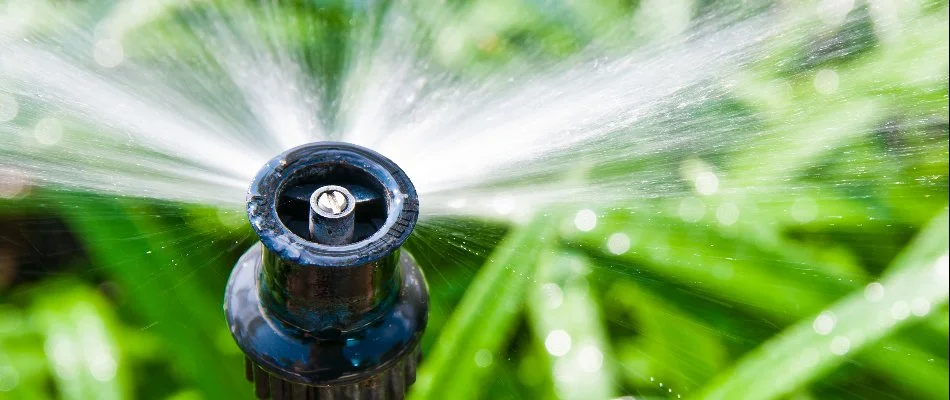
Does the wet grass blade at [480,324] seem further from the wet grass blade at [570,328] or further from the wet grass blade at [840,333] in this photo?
the wet grass blade at [840,333]

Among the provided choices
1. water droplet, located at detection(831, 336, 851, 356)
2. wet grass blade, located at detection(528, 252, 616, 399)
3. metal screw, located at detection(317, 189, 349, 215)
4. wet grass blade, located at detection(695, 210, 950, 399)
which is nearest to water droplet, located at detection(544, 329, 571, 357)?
wet grass blade, located at detection(528, 252, 616, 399)

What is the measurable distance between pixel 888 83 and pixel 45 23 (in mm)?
1281

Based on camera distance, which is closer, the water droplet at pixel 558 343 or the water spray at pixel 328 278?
the water spray at pixel 328 278

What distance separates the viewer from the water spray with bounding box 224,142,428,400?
1.83 ft

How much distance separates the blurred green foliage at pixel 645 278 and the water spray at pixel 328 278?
0.26 m

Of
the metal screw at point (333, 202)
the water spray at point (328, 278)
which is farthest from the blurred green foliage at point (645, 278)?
the metal screw at point (333, 202)

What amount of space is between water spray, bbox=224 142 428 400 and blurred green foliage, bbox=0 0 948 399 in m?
0.26

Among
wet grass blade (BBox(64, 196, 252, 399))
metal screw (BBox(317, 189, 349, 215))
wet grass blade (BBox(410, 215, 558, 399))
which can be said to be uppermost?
wet grass blade (BBox(410, 215, 558, 399))

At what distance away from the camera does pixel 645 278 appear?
1090mm

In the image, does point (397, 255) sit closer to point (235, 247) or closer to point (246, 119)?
point (235, 247)

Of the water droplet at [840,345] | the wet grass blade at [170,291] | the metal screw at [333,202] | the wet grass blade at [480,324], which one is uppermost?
the water droplet at [840,345]

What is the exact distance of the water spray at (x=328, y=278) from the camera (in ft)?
1.83

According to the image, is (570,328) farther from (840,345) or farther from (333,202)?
(333,202)

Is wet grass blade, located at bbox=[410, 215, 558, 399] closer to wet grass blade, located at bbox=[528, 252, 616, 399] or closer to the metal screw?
wet grass blade, located at bbox=[528, 252, 616, 399]
